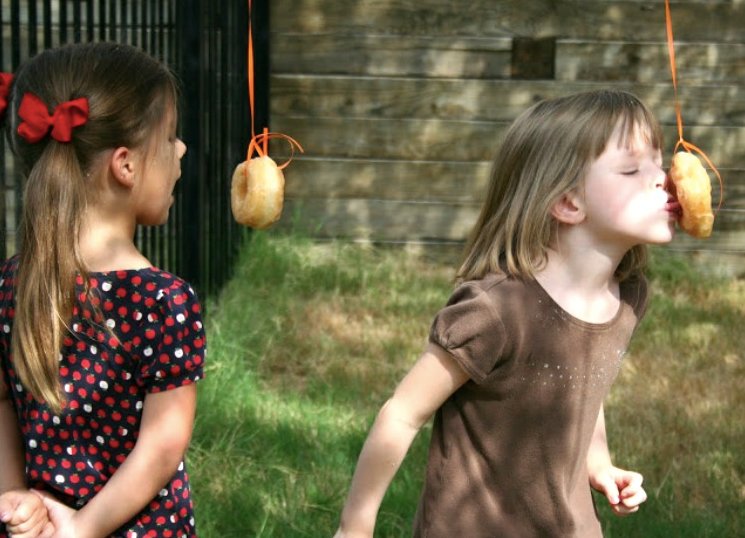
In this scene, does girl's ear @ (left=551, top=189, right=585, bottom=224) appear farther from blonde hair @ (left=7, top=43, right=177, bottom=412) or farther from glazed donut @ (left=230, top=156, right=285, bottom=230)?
blonde hair @ (left=7, top=43, right=177, bottom=412)

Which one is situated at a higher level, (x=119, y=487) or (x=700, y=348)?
(x=119, y=487)

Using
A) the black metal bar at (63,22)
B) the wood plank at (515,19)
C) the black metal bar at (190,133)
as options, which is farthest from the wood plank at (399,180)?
the black metal bar at (63,22)

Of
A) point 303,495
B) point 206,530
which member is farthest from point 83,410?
point 303,495

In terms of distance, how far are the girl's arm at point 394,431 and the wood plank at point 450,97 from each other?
510 centimetres

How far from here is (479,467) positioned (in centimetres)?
255

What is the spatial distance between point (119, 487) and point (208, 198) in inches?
142

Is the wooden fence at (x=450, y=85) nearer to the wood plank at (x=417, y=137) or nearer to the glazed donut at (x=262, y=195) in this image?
the wood plank at (x=417, y=137)

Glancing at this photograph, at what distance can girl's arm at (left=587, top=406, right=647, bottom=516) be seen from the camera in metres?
2.72

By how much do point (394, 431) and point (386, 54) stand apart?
17.1 feet

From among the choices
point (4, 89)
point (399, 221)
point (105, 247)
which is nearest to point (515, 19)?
point (399, 221)

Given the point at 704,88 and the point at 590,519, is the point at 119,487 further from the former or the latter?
the point at 704,88

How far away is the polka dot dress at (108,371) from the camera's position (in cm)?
227

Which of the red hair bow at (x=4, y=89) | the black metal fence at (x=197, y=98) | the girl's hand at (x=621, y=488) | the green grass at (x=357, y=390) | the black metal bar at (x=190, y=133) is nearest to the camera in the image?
the red hair bow at (x=4, y=89)

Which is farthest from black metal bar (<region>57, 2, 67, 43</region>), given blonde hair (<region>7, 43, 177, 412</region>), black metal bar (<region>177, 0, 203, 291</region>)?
blonde hair (<region>7, 43, 177, 412</region>)
